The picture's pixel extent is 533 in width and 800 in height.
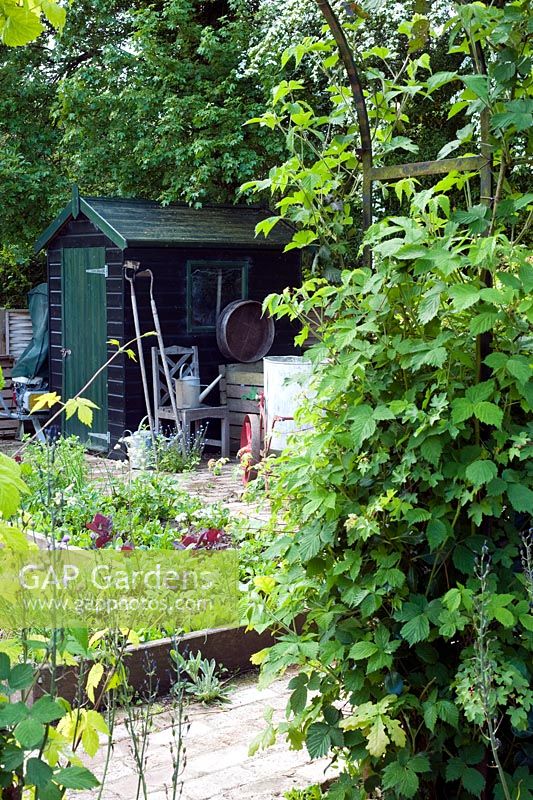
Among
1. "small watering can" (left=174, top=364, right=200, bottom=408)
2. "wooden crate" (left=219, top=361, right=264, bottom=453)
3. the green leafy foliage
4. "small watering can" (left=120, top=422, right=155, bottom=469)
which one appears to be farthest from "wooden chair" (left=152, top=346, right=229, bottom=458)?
the green leafy foliage

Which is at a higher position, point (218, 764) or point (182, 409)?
point (182, 409)

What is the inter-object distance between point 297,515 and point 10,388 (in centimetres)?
1235

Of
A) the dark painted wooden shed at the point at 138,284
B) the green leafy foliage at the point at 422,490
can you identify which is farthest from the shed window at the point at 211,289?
the green leafy foliage at the point at 422,490

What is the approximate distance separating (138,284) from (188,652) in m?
7.75

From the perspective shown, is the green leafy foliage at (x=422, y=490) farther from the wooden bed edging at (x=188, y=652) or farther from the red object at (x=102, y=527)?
the red object at (x=102, y=527)

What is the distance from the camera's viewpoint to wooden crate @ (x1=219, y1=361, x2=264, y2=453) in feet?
38.4

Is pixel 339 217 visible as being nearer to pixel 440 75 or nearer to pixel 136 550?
pixel 440 75

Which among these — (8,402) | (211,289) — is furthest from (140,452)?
(8,402)

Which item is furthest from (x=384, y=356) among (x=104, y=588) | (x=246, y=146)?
(x=246, y=146)

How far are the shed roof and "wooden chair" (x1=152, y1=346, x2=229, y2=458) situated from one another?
1.29 m

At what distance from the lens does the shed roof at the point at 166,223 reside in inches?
458

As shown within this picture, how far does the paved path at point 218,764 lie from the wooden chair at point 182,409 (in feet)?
23.0

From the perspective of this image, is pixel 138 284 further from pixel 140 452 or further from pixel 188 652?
pixel 188 652

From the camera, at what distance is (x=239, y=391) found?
1195 centimetres
